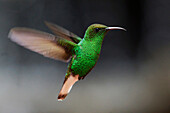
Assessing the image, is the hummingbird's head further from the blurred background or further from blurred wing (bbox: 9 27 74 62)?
the blurred background

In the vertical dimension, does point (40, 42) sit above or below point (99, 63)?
below

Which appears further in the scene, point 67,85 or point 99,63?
point 99,63

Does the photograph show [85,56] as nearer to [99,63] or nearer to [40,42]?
[40,42]

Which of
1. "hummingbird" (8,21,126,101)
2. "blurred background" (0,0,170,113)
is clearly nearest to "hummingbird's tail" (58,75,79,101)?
"hummingbird" (8,21,126,101)

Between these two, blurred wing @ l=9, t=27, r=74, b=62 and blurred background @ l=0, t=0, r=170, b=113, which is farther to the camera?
blurred background @ l=0, t=0, r=170, b=113

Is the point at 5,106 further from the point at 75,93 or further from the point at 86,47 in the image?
the point at 86,47

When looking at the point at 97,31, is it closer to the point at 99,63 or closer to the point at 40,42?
the point at 40,42

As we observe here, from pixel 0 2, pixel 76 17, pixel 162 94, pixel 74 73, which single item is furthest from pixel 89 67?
pixel 162 94

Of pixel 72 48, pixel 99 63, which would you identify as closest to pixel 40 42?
pixel 72 48
